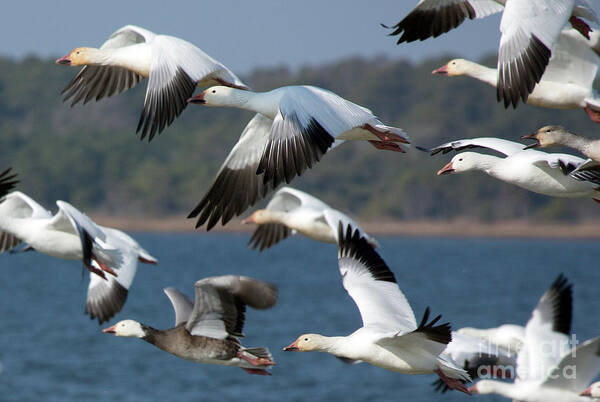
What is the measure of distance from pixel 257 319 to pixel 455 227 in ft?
129

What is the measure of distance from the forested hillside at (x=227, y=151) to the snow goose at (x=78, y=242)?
48614 mm

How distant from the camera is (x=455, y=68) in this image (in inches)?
331

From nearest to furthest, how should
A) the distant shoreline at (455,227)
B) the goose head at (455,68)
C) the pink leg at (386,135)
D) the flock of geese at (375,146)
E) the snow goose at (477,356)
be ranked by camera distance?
the flock of geese at (375,146) → the pink leg at (386,135) → the goose head at (455,68) → the snow goose at (477,356) → the distant shoreline at (455,227)

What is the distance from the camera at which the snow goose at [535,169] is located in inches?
280

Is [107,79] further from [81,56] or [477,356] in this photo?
[477,356]

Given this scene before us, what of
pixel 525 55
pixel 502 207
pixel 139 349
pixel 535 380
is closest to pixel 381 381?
pixel 139 349

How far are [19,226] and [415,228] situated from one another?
5917cm

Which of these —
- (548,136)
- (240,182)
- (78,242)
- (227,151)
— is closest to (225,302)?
(240,182)

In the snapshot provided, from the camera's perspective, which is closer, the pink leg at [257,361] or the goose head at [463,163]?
the goose head at [463,163]

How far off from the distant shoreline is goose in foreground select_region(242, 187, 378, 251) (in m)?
50.8

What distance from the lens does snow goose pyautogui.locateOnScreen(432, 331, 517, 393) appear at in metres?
8.50

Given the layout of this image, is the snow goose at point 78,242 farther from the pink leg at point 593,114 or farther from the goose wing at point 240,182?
the pink leg at point 593,114

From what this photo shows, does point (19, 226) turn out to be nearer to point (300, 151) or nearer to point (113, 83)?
point (113, 83)

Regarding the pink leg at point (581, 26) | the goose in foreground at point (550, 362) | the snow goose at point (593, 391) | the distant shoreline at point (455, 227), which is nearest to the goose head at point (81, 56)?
the pink leg at point (581, 26)
